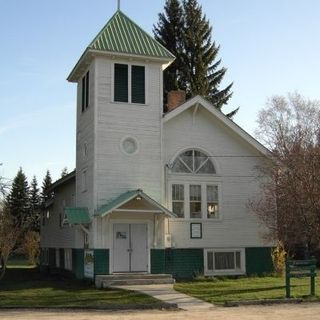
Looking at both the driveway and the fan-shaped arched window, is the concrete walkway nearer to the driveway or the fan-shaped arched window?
the driveway

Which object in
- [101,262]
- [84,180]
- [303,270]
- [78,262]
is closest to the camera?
[303,270]

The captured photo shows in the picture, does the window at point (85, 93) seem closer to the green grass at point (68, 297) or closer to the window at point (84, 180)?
the window at point (84, 180)

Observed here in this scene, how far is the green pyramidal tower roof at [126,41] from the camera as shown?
25047 millimetres

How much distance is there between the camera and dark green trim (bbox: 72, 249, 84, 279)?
25.5 meters

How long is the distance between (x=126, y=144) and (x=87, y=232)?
4.13m

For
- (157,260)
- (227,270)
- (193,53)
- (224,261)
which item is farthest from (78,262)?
(193,53)

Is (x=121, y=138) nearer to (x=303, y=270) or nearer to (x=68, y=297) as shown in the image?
(x=68, y=297)

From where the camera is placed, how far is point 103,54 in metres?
24.8

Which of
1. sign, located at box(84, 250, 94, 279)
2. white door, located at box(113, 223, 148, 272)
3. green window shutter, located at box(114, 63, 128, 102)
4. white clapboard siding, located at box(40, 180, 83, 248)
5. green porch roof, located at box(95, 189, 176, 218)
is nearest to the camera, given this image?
green porch roof, located at box(95, 189, 176, 218)

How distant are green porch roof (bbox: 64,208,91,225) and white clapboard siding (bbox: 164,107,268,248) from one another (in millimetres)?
3764

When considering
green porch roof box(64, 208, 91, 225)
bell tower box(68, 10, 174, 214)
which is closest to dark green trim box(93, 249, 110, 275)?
green porch roof box(64, 208, 91, 225)

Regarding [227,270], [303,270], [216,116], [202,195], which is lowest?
[227,270]

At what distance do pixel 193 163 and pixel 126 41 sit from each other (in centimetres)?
629

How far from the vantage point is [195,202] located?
85.5 feet
